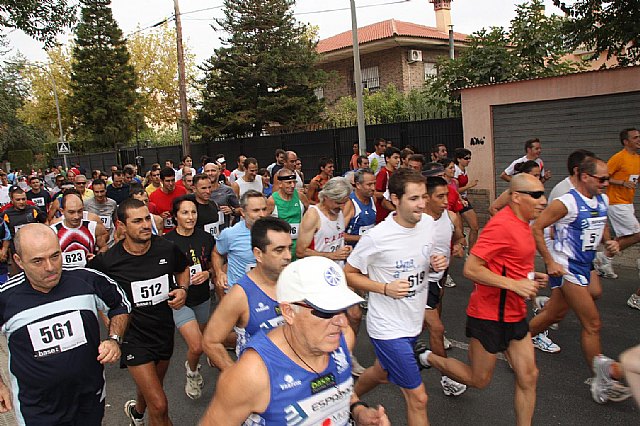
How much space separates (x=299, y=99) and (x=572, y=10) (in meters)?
15.4

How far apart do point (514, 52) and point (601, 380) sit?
11.6m

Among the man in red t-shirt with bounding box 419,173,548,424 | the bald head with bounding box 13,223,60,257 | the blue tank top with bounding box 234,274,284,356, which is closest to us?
the bald head with bounding box 13,223,60,257

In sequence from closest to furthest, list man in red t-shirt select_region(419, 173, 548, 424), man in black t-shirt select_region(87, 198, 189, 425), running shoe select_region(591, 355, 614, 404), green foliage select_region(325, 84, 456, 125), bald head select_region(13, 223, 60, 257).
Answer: bald head select_region(13, 223, 60, 257) < man in red t-shirt select_region(419, 173, 548, 424) < man in black t-shirt select_region(87, 198, 189, 425) < running shoe select_region(591, 355, 614, 404) < green foliage select_region(325, 84, 456, 125)

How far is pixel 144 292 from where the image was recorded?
435cm

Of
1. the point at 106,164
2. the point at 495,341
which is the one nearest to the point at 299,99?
the point at 106,164

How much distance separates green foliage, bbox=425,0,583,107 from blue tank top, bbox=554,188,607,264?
31.6 ft

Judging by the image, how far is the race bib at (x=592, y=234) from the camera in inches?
197

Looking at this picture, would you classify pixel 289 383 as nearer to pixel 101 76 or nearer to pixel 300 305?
pixel 300 305

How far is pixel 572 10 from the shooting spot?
35.9 ft

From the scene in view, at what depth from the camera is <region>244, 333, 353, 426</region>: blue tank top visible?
223 cm

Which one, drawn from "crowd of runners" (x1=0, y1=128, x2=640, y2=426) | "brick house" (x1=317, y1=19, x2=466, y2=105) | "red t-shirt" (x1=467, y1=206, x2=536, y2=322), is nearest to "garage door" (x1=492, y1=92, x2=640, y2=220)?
"crowd of runners" (x1=0, y1=128, x2=640, y2=426)

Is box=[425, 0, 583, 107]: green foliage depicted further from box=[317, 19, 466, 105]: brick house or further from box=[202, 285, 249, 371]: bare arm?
box=[317, 19, 466, 105]: brick house

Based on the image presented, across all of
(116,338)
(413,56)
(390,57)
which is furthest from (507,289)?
(390,57)

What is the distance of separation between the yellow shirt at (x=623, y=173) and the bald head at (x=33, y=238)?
23.5 ft
